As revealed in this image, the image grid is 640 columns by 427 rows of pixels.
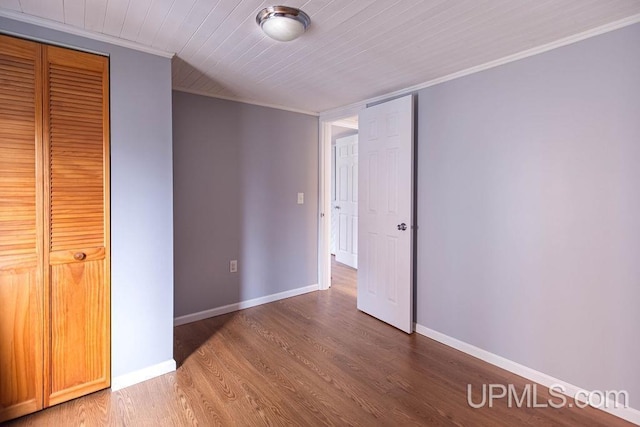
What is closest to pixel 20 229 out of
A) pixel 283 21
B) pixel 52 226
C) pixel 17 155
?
pixel 52 226

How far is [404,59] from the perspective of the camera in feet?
7.82

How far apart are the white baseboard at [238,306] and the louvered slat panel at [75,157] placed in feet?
4.54

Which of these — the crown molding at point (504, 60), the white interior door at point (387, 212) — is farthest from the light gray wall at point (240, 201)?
the white interior door at point (387, 212)

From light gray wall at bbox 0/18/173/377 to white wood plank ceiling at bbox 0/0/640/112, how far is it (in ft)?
0.83

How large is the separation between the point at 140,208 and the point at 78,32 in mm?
1061

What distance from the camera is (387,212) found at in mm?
3158

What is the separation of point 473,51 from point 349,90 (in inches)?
45.1

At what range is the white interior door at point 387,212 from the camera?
2.96 metres

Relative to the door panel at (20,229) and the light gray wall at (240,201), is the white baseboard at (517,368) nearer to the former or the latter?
the light gray wall at (240,201)

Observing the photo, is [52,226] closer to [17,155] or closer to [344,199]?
[17,155]

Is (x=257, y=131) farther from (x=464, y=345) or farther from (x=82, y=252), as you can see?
(x=464, y=345)

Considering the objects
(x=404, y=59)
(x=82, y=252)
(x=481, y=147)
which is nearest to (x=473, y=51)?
(x=404, y=59)

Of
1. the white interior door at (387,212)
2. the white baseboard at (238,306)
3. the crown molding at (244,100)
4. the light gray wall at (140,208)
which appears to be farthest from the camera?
the white baseboard at (238,306)

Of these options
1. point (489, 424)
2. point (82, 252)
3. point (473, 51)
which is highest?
point (473, 51)
